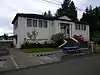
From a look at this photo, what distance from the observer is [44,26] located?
95.8 feet

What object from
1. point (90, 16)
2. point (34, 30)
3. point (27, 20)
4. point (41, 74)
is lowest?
point (41, 74)

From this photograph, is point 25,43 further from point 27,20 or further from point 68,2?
point 68,2

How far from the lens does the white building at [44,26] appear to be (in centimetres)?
2658

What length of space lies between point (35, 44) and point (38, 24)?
13.5 feet

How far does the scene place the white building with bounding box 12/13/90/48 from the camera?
87.2 ft

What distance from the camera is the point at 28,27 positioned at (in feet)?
88.8

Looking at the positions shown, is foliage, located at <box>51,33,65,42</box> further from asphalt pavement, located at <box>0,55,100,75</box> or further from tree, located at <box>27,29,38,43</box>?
asphalt pavement, located at <box>0,55,100,75</box>

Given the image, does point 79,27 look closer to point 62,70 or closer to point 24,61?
point 24,61

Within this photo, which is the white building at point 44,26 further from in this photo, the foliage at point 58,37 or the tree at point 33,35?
the foliage at point 58,37

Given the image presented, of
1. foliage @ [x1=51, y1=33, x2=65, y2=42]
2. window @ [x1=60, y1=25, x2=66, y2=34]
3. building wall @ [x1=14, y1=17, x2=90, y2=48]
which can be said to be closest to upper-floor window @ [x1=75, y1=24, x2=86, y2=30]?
building wall @ [x1=14, y1=17, x2=90, y2=48]

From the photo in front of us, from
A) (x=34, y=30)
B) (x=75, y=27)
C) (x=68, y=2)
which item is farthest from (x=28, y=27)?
(x=68, y=2)

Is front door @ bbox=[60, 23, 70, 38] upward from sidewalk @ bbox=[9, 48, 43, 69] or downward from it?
upward

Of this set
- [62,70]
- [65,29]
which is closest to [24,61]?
[62,70]

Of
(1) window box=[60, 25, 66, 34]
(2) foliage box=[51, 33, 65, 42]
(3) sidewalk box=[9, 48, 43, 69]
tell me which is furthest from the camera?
(1) window box=[60, 25, 66, 34]
